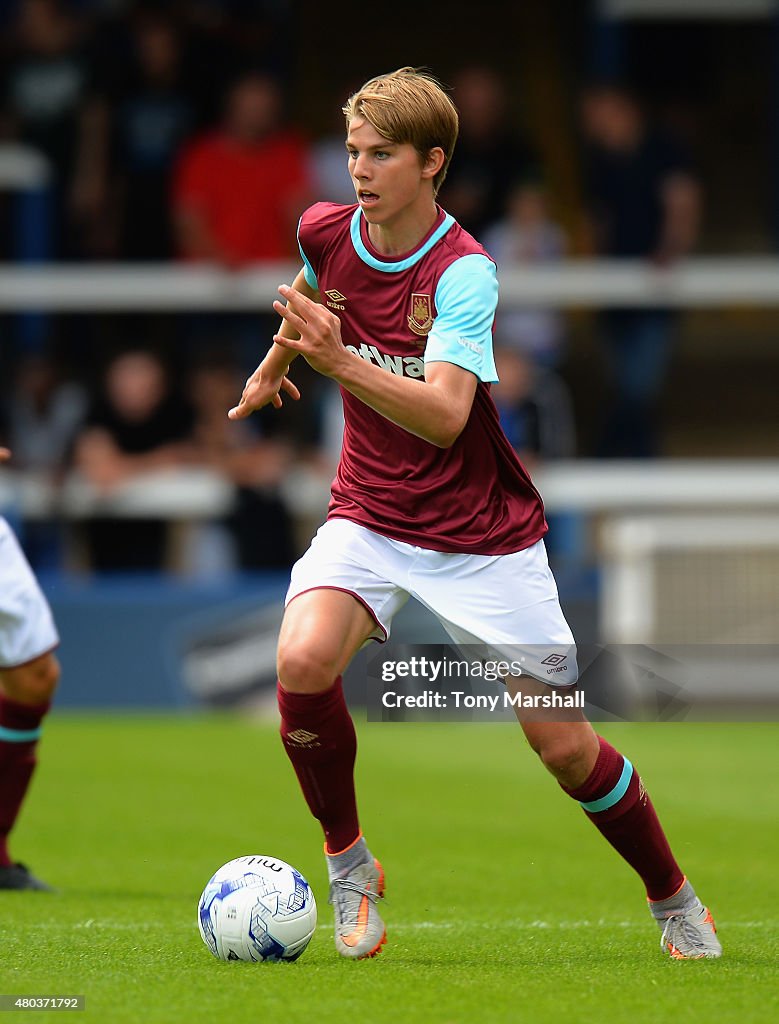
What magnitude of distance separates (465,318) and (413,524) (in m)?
0.57

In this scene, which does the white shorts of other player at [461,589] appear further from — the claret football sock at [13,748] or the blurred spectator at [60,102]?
the blurred spectator at [60,102]

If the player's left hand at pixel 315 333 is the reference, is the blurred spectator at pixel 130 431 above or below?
below

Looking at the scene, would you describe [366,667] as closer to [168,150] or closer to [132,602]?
[132,602]

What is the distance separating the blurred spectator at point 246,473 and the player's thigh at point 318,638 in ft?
22.6

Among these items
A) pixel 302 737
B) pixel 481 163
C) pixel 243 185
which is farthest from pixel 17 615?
pixel 481 163

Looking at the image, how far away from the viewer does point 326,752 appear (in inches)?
178

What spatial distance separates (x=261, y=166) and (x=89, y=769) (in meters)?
4.62

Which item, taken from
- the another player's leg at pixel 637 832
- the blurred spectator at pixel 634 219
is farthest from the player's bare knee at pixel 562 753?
the blurred spectator at pixel 634 219

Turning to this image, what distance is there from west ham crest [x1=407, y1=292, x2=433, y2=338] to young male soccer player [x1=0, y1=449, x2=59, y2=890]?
183 cm

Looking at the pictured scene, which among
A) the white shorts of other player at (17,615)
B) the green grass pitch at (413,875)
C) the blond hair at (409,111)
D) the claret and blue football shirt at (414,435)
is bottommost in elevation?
the green grass pitch at (413,875)

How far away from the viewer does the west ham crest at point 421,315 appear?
4586 millimetres

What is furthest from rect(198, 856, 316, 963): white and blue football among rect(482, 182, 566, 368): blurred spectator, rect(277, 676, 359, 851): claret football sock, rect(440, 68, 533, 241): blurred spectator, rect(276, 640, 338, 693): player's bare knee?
rect(440, 68, 533, 241): blurred spectator

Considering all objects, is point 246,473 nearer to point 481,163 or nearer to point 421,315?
point 481,163

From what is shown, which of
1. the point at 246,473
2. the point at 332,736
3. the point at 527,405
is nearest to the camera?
the point at 332,736
